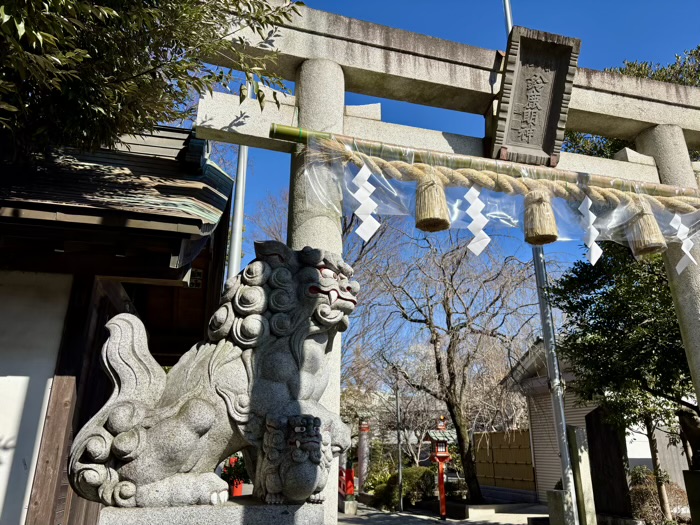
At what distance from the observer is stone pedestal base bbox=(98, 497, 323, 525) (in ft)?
6.75

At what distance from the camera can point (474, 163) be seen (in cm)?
407

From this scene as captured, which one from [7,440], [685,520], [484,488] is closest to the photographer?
[7,440]

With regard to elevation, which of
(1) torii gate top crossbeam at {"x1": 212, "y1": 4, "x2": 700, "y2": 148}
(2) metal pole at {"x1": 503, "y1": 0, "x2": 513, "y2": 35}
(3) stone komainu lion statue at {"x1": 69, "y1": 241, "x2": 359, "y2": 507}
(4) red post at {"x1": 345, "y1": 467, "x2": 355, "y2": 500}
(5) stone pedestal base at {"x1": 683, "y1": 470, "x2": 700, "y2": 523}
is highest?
(2) metal pole at {"x1": 503, "y1": 0, "x2": 513, "y2": 35}

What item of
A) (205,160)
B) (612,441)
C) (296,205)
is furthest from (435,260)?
(296,205)

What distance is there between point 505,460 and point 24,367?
17462 mm

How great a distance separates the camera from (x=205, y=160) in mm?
5332

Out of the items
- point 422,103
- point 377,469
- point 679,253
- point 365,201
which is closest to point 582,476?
point 679,253

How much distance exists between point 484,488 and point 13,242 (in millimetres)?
19498

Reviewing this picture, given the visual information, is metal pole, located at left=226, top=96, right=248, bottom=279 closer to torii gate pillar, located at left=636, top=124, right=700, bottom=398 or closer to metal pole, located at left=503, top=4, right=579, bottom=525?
metal pole, located at left=503, top=4, right=579, bottom=525

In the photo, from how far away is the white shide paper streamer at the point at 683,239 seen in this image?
430 centimetres

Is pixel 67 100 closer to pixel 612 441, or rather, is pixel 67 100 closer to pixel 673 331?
pixel 673 331

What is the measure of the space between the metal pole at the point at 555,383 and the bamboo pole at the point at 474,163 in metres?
3.84

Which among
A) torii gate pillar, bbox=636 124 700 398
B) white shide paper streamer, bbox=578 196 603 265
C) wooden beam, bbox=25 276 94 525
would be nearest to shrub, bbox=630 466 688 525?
torii gate pillar, bbox=636 124 700 398

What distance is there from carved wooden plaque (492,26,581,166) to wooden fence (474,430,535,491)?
13438 millimetres
